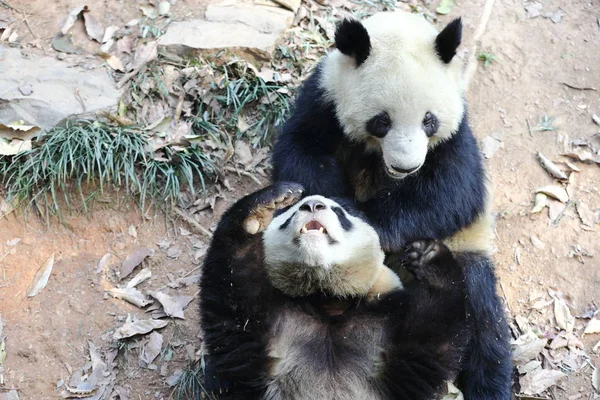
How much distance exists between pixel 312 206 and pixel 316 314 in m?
0.78

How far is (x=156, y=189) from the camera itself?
6.36 metres

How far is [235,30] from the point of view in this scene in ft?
23.7

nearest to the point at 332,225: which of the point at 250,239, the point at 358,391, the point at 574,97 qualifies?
the point at 250,239

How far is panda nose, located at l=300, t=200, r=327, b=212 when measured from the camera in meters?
4.27

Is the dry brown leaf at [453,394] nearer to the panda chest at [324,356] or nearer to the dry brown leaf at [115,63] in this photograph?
the panda chest at [324,356]

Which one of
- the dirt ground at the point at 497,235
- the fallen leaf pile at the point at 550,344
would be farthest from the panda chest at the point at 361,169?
the fallen leaf pile at the point at 550,344

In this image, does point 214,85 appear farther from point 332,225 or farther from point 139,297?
point 332,225

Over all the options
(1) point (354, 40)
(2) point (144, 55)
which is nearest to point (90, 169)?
(2) point (144, 55)

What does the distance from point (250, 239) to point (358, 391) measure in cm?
116

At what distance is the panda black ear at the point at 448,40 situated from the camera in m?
4.91

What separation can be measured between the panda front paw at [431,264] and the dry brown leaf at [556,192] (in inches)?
89.9

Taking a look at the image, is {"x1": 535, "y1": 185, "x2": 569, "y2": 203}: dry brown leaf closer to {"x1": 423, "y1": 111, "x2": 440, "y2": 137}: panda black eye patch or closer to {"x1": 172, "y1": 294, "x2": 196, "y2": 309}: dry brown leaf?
{"x1": 423, "y1": 111, "x2": 440, "y2": 137}: panda black eye patch

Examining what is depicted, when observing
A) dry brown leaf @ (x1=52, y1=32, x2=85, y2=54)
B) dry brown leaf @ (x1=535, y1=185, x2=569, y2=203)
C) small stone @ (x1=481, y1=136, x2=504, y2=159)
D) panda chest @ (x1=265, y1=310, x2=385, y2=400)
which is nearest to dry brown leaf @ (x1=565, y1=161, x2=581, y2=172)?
dry brown leaf @ (x1=535, y1=185, x2=569, y2=203)

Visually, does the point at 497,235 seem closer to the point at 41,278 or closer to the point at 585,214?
the point at 585,214
